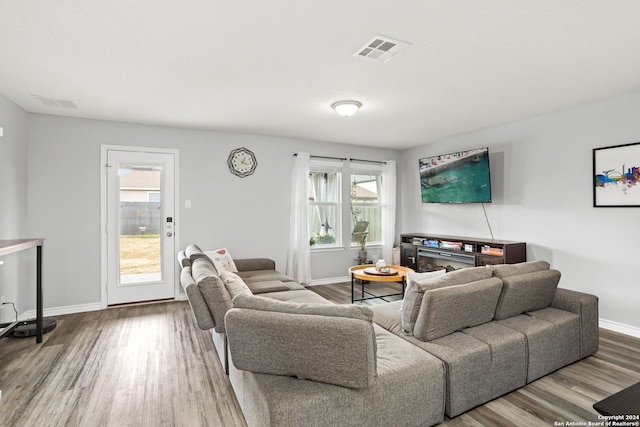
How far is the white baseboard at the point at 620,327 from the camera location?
10.9 feet

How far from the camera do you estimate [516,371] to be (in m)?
2.22

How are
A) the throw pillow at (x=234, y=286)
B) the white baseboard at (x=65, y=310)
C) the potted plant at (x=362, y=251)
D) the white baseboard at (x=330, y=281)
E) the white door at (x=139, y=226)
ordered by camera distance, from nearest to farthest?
the throw pillow at (x=234, y=286) → the white baseboard at (x=65, y=310) → the white door at (x=139, y=226) → the white baseboard at (x=330, y=281) → the potted plant at (x=362, y=251)

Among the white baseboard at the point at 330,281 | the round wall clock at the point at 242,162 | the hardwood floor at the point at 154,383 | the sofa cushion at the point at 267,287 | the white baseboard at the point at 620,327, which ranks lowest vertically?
the hardwood floor at the point at 154,383

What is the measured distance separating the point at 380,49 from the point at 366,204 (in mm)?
3859

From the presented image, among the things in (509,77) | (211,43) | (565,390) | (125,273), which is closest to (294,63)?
(211,43)

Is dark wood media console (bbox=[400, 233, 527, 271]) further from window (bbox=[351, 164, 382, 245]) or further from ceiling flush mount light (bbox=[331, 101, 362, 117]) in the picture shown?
ceiling flush mount light (bbox=[331, 101, 362, 117])

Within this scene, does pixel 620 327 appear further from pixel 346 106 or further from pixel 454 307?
pixel 346 106

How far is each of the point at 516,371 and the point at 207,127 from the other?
4.37 m

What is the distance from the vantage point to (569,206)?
383 centimetres

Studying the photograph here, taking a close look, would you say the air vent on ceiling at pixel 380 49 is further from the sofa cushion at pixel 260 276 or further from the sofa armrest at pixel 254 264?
the sofa armrest at pixel 254 264

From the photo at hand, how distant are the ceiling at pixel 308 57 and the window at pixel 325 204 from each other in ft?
5.59

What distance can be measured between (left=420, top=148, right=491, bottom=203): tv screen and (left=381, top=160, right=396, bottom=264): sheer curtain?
0.67 meters

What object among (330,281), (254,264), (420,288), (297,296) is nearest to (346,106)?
(297,296)

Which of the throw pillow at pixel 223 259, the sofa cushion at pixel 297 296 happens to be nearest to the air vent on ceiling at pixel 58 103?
the throw pillow at pixel 223 259
